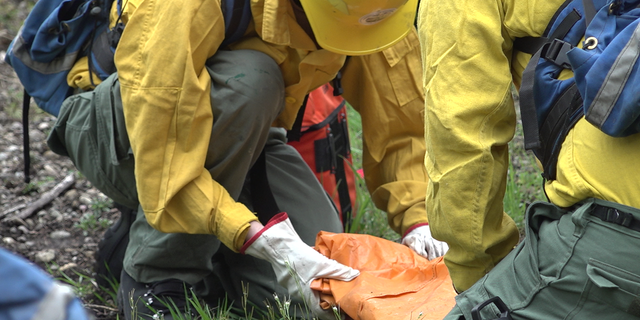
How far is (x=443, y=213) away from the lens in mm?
1747

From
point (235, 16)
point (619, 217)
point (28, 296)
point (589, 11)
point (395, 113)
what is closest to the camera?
point (28, 296)

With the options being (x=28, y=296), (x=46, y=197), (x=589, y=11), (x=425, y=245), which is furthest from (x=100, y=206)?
(x=28, y=296)

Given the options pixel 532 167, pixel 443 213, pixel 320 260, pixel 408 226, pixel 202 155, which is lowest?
pixel 532 167

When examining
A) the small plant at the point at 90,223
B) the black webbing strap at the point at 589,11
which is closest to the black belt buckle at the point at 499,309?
the black webbing strap at the point at 589,11

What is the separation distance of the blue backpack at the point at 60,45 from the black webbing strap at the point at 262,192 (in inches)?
28.2

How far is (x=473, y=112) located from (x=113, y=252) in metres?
1.99

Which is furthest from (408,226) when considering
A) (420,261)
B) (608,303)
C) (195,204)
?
(608,303)

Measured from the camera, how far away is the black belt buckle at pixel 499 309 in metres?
1.57

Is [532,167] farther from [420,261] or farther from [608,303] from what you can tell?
[608,303]

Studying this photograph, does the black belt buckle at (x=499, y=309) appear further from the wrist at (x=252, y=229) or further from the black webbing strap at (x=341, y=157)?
the black webbing strap at (x=341, y=157)

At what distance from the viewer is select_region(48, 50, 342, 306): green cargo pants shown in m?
2.61

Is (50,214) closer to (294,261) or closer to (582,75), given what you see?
(294,261)

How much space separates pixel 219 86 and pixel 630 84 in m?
1.60

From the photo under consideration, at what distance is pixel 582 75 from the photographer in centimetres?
141
